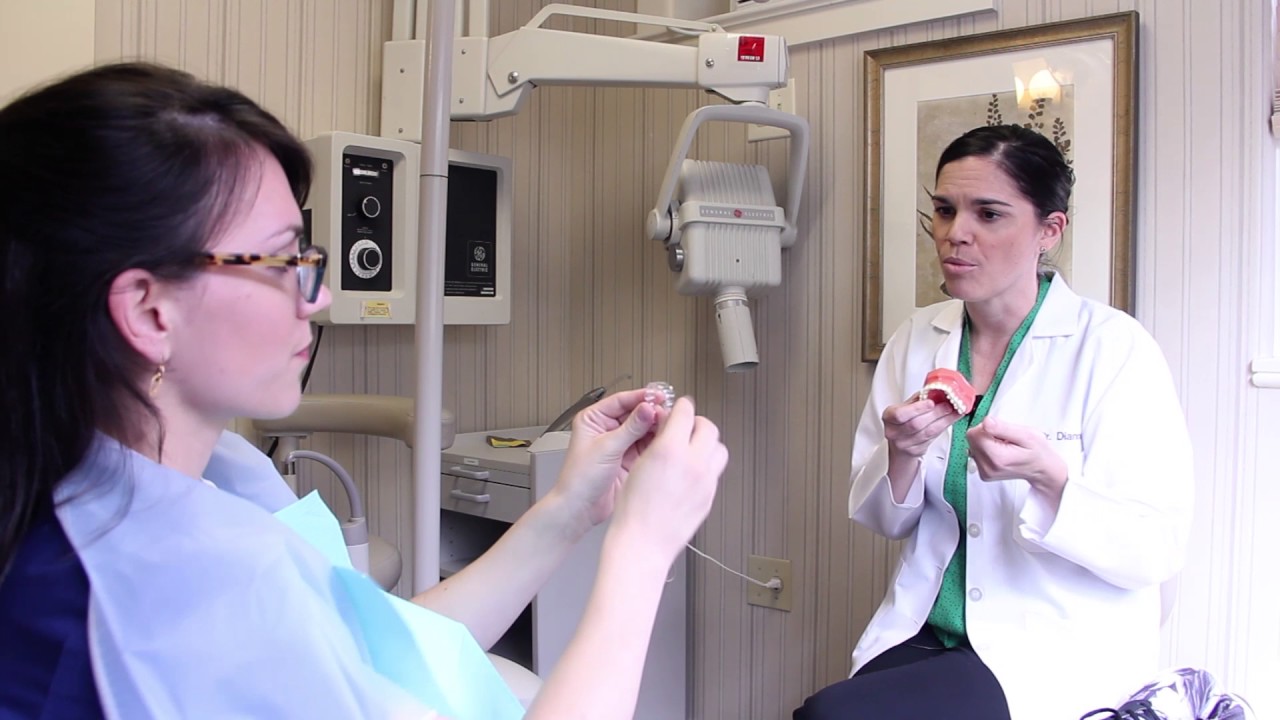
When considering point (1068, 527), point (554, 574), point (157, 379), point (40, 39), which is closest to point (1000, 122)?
point (1068, 527)

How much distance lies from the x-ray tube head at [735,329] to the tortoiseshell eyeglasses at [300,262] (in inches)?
51.8

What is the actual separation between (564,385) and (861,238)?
3.36 feet

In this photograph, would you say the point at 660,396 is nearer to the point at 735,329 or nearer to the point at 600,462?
the point at 600,462

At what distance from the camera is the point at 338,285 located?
1900mm

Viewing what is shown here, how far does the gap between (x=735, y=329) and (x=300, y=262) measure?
137 cm

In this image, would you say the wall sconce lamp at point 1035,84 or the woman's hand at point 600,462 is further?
the wall sconce lamp at point 1035,84

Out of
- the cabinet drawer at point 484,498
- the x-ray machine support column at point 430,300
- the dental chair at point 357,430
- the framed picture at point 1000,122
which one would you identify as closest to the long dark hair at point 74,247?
the x-ray machine support column at point 430,300

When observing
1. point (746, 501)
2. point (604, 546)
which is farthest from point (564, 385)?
point (604, 546)

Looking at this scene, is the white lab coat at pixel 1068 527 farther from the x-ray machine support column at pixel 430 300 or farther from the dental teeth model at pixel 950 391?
the x-ray machine support column at pixel 430 300

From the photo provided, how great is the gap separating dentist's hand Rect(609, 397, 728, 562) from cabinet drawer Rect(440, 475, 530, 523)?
1.26m

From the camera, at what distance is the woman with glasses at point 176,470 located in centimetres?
58

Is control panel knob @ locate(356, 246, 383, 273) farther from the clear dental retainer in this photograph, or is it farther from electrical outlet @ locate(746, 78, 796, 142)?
the clear dental retainer

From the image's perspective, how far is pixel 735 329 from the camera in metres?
2.01

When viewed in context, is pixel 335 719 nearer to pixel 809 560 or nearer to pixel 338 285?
pixel 338 285
